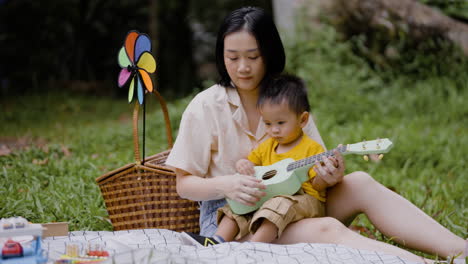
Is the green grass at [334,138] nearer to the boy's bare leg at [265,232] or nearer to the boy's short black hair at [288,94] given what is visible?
the boy's bare leg at [265,232]

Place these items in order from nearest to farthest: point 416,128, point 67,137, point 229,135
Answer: point 229,135 → point 416,128 → point 67,137

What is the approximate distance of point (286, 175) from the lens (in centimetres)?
238

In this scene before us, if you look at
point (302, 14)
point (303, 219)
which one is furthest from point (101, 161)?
point (302, 14)

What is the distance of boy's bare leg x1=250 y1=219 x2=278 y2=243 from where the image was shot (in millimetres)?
2350

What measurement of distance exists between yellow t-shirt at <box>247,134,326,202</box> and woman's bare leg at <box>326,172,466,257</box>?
4.1 inches

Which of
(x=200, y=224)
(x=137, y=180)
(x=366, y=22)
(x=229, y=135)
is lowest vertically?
(x=200, y=224)

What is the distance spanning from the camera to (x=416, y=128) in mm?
5047

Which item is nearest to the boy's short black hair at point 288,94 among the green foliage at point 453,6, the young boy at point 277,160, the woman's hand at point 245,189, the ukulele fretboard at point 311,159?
the young boy at point 277,160

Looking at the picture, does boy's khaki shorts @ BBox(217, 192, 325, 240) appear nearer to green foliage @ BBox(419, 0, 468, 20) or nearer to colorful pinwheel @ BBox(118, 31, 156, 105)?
colorful pinwheel @ BBox(118, 31, 156, 105)

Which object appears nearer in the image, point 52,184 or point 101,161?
point 52,184

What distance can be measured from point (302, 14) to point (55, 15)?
19.1 ft

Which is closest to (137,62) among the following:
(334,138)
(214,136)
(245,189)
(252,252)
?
(214,136)

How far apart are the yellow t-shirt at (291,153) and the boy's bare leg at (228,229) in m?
0.32

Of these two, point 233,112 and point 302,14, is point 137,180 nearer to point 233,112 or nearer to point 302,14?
point 233,112
